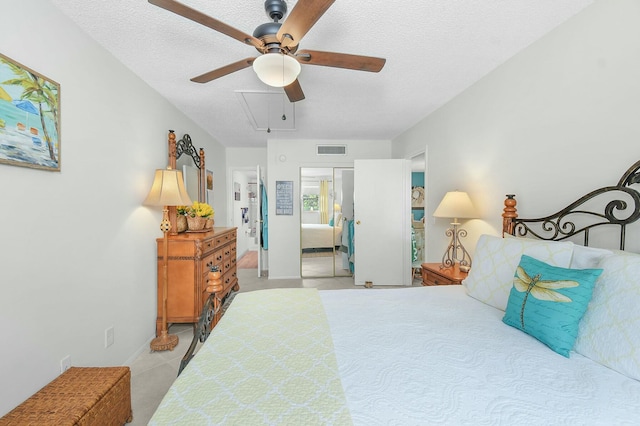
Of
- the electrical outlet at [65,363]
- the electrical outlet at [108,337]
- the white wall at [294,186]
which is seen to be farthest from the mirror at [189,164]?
the electrical outlet at [65,363]

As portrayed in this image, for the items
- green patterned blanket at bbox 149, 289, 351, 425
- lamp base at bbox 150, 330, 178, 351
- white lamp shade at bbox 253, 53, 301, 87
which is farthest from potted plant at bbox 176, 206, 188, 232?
white lamp shade at bbox 253, 53, 301, 87

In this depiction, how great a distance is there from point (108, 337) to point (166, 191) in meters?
1.21

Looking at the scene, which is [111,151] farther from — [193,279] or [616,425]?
[616,425]

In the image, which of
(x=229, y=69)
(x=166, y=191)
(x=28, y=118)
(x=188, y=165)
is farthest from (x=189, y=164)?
(x=229, y=69)

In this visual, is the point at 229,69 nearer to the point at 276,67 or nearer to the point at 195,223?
the point at 276,67

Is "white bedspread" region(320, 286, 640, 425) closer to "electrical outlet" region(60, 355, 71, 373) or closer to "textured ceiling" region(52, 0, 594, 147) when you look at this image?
"electrical outlet" region(60, 355, 71, 373)

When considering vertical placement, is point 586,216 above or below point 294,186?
below

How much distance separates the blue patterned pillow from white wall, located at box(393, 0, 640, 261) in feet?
2.00

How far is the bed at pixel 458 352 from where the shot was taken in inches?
28.5

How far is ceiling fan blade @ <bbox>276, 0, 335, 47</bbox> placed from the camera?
3.53 ft

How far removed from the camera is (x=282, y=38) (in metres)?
1.29

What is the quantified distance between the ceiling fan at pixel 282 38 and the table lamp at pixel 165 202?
1184 millimetres

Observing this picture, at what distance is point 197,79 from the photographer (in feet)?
5.57

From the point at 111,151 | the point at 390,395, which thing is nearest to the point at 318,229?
the point at 111,151
